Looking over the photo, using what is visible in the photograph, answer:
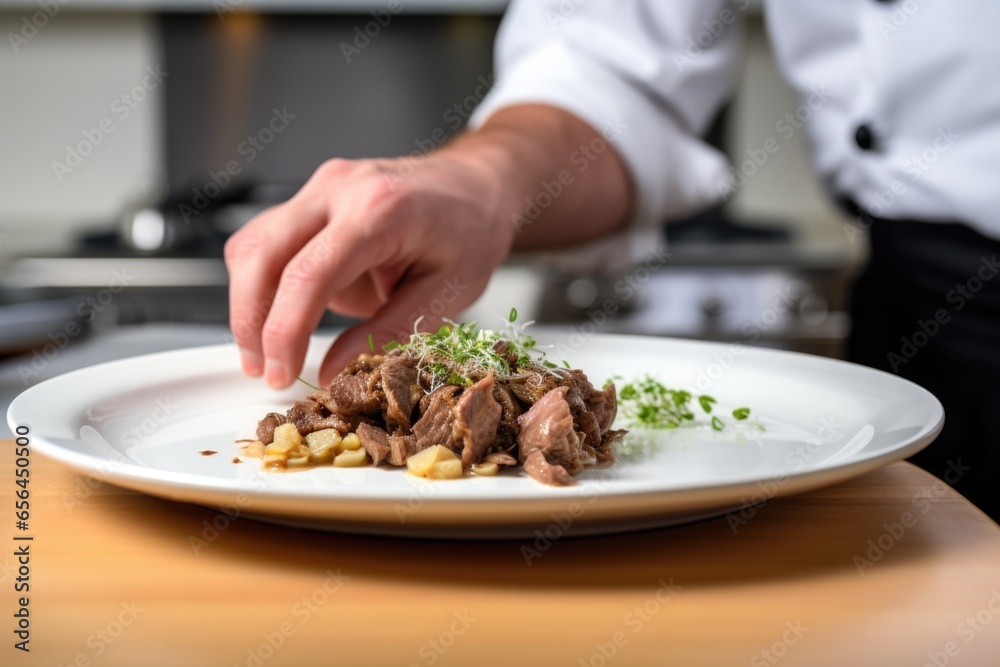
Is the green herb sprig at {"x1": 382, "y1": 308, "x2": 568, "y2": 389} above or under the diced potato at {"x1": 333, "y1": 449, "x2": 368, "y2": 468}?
→ above

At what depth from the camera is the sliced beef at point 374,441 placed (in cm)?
82

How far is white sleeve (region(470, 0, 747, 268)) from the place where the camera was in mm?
1650

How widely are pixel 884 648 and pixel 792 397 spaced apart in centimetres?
56

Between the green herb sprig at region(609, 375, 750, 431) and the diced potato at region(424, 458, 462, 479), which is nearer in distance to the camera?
the diced potato at region(424, 458, 462, 479)

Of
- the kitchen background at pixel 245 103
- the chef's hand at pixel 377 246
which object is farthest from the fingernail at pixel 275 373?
the kitchen background at pixel 245 103

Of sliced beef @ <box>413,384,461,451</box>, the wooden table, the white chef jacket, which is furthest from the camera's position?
the white chef jacket

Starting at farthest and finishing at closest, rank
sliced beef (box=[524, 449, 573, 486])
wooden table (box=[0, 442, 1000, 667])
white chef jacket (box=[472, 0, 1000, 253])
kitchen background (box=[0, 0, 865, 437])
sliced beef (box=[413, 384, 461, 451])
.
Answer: kitchen background (box=[0, 0, 865, 437]) → white chef jacket (box=[472, 0, 1000, 253]) → sliced beef (box=[413, 384, 461, 451]) → sliced beef (box=[524, 449, 573, 486]) → wooden table (box=[0, 442, 1000, 667])

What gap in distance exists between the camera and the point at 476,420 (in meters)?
0.82

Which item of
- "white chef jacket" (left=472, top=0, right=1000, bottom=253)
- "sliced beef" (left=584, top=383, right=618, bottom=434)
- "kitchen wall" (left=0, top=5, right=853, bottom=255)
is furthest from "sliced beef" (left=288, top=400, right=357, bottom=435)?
"kitchen wall" (left=0, top=5, right=853, bottom=255)

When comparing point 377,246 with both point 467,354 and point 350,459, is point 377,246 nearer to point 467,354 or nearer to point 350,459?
point 467,354

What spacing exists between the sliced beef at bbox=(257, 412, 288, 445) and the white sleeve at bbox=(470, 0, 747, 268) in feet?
2.98

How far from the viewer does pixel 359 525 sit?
62 centimetres

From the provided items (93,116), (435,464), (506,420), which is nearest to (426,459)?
(435,464)

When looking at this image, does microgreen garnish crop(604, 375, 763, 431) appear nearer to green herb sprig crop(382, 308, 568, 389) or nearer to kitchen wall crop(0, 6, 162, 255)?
green herb sprig crop(382, 308, 568, 389)
